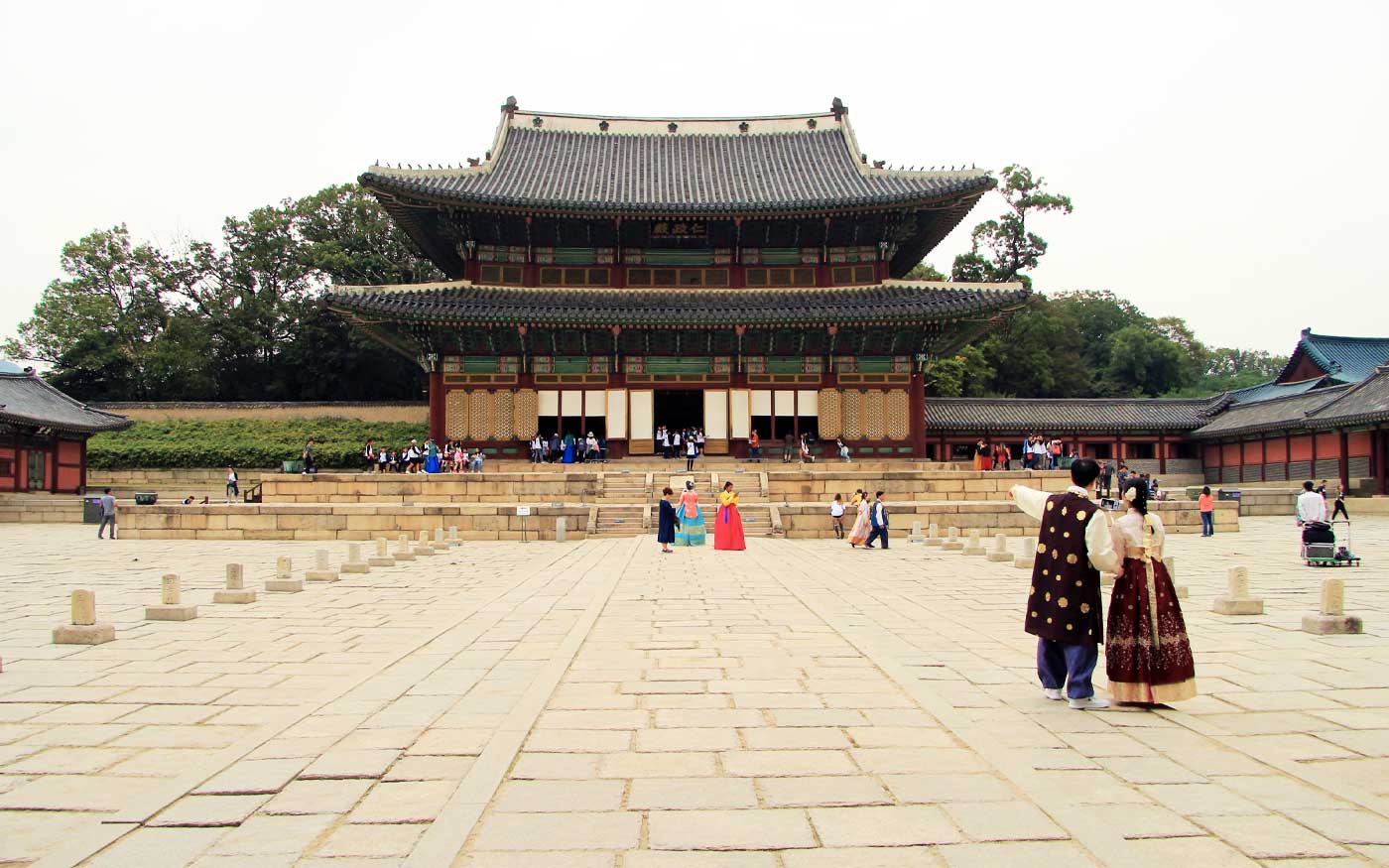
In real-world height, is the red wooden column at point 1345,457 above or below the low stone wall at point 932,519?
above

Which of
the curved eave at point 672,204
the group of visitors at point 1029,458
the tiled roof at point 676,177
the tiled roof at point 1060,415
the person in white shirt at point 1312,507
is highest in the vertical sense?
the tiled roof at point 676,177

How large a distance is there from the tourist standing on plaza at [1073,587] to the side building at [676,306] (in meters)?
22.1

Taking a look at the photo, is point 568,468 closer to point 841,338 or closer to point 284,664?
point 841,338

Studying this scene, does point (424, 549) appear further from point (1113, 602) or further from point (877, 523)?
point (1113, 602)

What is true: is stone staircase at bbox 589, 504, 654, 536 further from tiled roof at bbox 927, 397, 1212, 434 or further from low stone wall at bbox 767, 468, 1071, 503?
tiled roof at bbox 927, 397, 1212, 434

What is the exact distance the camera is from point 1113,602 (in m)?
5.63

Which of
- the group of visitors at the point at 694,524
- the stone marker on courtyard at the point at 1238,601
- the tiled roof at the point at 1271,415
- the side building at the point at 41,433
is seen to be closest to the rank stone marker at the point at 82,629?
the group of visitors at the point at 694,524

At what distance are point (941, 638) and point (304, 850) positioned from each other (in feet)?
18.9

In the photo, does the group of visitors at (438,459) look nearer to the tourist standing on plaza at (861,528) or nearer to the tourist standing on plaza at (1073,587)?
the tourist standing on plaza at (861,528)

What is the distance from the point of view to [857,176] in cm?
3173

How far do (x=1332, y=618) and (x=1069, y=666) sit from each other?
4.01 m

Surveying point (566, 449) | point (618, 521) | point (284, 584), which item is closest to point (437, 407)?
point (566, 449)

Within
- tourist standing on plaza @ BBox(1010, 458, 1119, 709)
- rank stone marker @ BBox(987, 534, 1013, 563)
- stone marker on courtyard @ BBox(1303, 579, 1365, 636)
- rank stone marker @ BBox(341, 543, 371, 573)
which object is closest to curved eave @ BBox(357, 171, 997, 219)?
rank stone marker @ BBox(987, 534, 1013, 563)

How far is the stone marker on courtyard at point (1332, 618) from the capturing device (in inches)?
316
